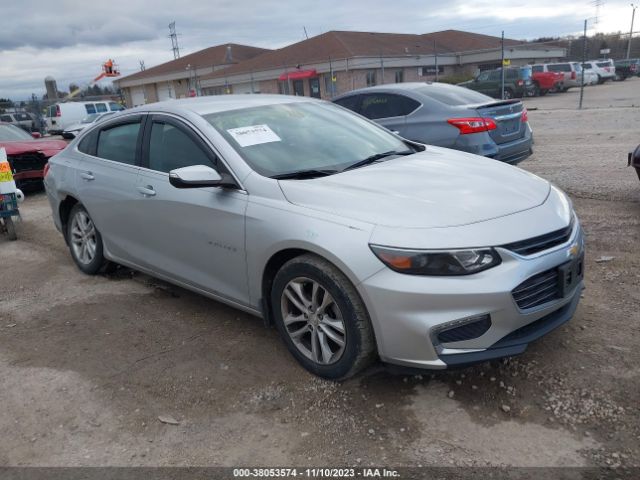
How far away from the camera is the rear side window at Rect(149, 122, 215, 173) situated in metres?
3.88

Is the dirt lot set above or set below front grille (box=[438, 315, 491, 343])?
below

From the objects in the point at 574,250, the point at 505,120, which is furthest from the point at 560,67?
the point at 574,250

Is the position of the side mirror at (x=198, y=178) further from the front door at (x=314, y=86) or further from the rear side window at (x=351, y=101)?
the front door at (x=314, y=86)

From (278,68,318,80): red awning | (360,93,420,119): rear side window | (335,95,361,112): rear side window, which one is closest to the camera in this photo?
(360,93,420,119): rear side window

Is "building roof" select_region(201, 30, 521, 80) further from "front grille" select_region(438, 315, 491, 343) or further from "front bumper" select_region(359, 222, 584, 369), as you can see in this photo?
"front grille" select_region(438, 315, 491, 343)

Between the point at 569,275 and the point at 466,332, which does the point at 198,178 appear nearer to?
the point at 466,332

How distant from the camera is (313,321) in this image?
3.21 m

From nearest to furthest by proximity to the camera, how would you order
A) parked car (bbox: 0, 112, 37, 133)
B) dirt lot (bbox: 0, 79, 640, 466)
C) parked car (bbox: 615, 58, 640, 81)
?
dirt lot (bbox: 0, 79, 640, 466) → parked car (bbox: 0, 112, 37, 133) → parked car (bbox: 615, 58, 640, 81)

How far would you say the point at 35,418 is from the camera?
10.4 ft

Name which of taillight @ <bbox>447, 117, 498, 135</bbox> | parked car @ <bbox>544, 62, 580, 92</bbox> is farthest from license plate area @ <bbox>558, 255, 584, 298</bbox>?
parked car @ <bbox>544, 62, 580, 92</bbox>

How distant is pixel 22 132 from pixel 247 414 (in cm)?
1103

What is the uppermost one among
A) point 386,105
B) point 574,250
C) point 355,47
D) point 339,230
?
point 355,47

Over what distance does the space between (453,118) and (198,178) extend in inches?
176

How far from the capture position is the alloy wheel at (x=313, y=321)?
3.09 meters
